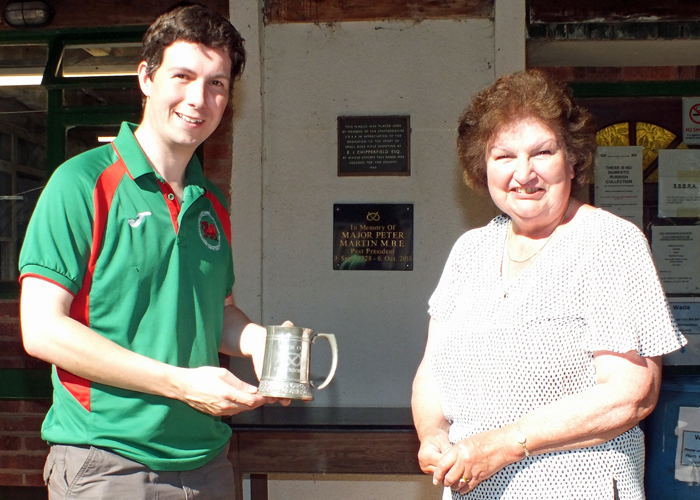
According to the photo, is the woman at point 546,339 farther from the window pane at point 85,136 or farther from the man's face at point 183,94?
the window pane at point 85,136

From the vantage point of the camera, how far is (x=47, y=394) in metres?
4.43

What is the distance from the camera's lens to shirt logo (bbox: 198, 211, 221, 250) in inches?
82.4

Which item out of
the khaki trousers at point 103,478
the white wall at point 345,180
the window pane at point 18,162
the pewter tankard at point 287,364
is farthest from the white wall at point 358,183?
the khaki trousers at point 103,478

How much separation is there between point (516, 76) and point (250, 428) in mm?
2228

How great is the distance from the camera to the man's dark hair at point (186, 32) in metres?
2.00

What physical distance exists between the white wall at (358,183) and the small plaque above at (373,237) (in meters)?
0.04

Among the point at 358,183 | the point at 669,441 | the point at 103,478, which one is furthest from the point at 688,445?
the point at 103,478

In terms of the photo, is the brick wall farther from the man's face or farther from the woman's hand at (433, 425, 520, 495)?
the woman's hand at (433, 425, 520, 495)

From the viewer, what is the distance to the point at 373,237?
430 centimetres

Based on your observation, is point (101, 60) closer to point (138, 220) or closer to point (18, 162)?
point (18, 162)

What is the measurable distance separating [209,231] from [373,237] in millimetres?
2236

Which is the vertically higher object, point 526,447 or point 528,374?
point 528,374

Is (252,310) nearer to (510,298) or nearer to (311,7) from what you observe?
(311,7)

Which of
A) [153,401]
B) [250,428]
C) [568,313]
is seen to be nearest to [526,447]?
[568,313]
